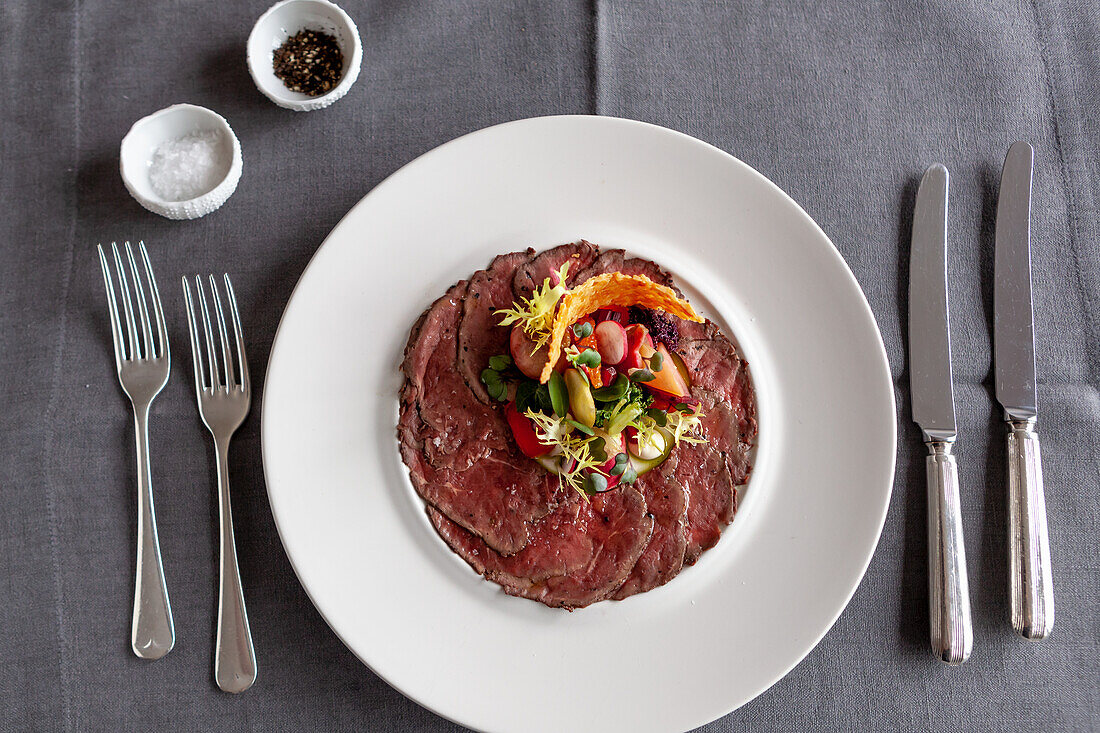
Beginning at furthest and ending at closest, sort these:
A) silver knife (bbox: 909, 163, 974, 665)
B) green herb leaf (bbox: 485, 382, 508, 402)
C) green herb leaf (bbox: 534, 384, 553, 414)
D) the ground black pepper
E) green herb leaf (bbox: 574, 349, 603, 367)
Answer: the ground black pepper
silver knife (bbox: 909, 163, 974, 665)
green herb leaf (bbox: 485, 382, 508, 402)
green herb leaf (bbox: 534, 384, 553, 414)
green herb leaf (bbox: 574, 349, 603, 367)

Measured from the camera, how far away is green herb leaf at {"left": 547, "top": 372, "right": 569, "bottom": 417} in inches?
92.8

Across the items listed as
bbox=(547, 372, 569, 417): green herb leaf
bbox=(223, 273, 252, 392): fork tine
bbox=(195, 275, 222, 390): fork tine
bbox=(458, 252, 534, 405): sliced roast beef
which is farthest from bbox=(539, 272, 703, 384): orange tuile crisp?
bbox=(195, 275, 222, 390): fork tine

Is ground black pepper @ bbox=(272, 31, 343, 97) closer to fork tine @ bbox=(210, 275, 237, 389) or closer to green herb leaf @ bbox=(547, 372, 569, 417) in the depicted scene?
fork tine @ bbox=(210, 275, 237, 389)

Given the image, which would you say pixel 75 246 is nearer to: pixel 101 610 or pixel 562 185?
pixel 101 610

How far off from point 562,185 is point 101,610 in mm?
2191

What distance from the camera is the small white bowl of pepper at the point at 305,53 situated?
2795mm

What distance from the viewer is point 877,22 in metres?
3.06

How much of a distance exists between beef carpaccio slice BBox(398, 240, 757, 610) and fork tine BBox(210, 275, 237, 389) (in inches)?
25.4

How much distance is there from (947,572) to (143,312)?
2.99 meters

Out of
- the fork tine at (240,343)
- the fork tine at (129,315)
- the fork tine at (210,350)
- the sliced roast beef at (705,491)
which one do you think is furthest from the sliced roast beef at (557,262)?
the fork tine at (129,315)

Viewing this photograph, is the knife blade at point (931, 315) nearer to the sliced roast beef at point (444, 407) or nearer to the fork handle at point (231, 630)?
the sliced roast beef at point (444, 407)

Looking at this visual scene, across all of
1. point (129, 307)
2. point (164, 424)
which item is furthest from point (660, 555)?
point (129, 307)

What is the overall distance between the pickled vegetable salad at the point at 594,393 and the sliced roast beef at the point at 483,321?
0.16ft

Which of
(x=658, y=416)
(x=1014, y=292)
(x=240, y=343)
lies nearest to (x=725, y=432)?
(x=658, y=416)
